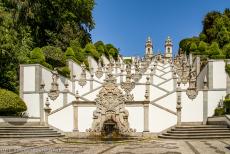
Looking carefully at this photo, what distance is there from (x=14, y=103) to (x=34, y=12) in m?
17.6

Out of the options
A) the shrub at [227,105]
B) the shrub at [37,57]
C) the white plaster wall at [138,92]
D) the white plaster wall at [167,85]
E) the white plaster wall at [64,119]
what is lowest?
the white plaster wall at [64,119]

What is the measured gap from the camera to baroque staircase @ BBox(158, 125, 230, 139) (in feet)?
71.1

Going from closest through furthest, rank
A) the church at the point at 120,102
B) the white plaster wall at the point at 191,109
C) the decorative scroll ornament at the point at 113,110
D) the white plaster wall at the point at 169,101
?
1. the decorative scroll ornament at the point at 113,110
2. the church at the point at 120,102
3. the white plaster wall at the point at 191,109
4. the white plaster wall at the point at 169,101

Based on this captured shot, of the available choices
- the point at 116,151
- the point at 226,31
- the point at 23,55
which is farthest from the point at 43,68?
the point at 226,31

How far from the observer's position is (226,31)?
48750 mm

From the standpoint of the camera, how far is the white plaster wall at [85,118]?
79.6 feet

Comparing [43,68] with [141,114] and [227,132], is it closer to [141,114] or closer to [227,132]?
[141,114]

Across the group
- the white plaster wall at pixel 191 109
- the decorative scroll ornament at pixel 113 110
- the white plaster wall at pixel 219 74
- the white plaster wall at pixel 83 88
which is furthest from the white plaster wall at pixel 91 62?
the decorative scroll ornament at pixel 113 110

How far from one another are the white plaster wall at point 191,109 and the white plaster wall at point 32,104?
9.85 meters

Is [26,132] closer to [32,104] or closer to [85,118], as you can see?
[85,118]

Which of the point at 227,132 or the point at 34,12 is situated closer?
the point at 227,132

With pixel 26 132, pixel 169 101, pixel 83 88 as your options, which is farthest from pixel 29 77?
pixel 169 101

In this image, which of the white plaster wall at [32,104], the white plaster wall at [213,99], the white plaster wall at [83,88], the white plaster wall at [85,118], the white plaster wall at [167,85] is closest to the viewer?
the white plaster wall at [85,118]

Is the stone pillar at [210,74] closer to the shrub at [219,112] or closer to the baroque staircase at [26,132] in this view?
the shrub at [219,112]
